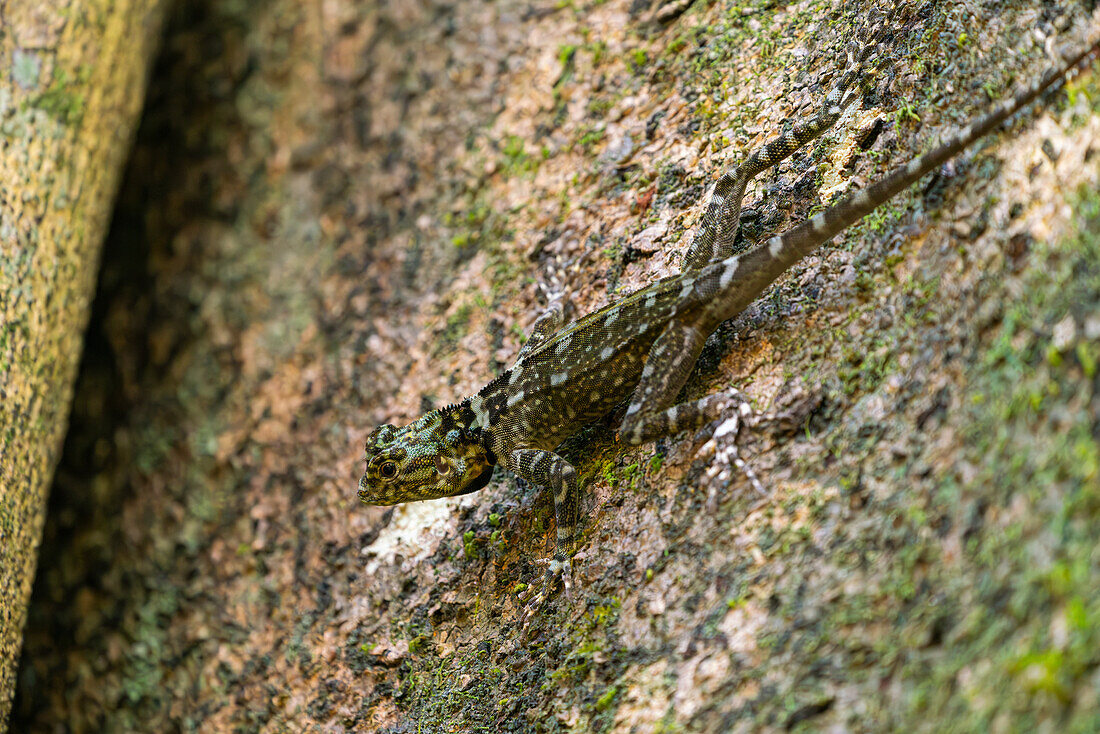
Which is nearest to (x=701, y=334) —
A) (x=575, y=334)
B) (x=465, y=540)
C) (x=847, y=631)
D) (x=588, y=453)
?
(x=575, y=334)

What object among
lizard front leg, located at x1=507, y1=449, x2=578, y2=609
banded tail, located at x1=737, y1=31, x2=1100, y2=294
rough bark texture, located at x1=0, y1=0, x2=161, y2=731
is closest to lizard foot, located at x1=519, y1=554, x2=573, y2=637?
lizard front leg, located at x1=507, y1=449, x2=578, y2=609

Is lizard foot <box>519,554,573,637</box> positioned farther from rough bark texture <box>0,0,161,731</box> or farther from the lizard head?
rough bark texture <box>0,0,161,731</box>

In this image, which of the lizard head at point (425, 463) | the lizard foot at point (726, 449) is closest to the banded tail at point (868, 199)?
the lizard foot at point (726, 449)

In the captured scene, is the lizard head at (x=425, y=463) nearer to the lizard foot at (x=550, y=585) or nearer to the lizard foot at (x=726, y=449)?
the lizard foot at (x=550, y=585)

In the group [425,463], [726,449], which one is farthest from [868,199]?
[425,463]

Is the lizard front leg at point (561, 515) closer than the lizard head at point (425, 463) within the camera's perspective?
Yes

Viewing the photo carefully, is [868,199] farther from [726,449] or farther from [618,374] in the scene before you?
[618,374]
